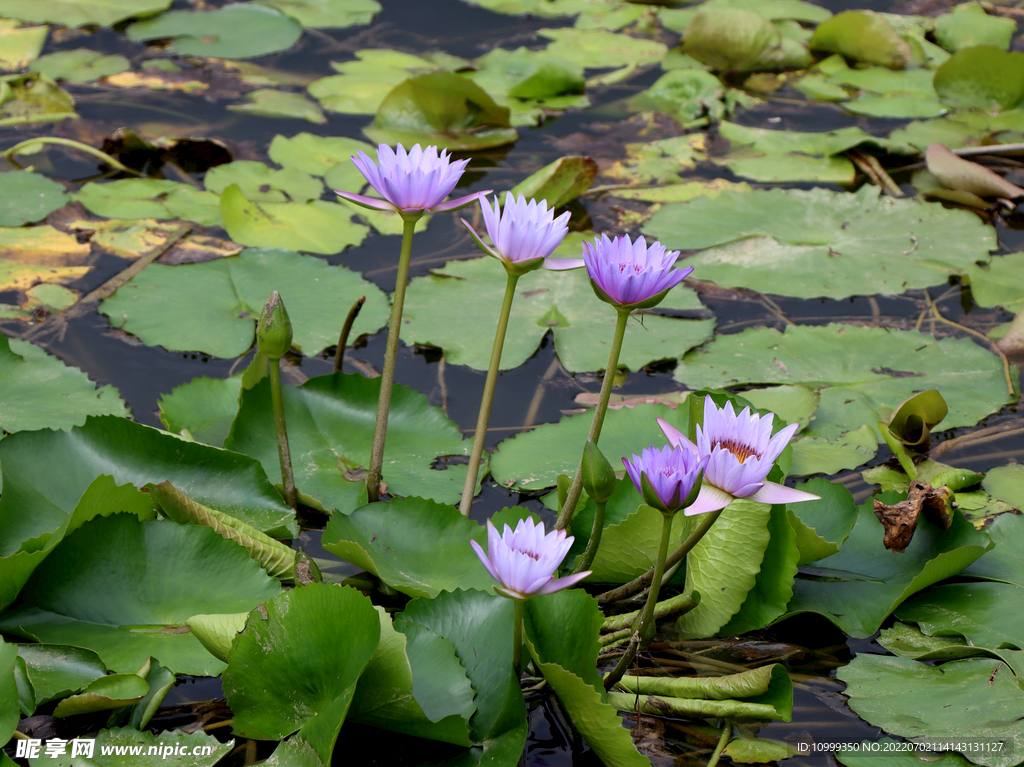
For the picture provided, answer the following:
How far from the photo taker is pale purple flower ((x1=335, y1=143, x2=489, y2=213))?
133 cm

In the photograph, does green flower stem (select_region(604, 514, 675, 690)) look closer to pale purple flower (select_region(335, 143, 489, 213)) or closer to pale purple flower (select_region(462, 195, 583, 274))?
pale purple flower (select_region(462, 195, 583, 274))

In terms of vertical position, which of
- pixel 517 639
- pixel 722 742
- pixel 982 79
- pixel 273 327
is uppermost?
pixel 273 327

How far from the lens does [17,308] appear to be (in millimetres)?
2307

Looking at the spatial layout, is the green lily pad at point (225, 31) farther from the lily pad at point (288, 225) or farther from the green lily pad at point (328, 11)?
the lily pad at point (288, 225)

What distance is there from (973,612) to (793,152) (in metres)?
2.44

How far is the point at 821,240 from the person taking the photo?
9.04ft

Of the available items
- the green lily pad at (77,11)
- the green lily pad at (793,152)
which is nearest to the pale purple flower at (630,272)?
the green lily pad at (793,152)

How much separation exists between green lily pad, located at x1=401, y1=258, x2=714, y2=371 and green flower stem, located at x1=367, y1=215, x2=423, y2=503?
1.97ft

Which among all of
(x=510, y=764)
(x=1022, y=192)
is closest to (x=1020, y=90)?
(x=1022, y=192)

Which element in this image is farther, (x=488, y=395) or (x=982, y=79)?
(x=982, y=79)

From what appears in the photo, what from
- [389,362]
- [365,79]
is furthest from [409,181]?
[365,79]

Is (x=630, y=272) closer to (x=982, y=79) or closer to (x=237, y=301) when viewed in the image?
(x=237, y=301)

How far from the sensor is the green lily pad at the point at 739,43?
4.10 meters

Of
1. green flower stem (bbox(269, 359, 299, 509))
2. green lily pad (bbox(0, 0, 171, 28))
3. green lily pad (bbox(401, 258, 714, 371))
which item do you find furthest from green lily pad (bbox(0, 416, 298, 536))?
green lily pad (bbox(0, 0, 171, 28))
